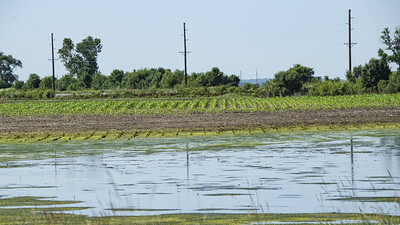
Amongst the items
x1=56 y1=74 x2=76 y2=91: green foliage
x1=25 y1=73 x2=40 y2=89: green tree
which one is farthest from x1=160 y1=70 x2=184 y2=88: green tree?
x1=25 y1=73 x2=40 y2=89: green tree

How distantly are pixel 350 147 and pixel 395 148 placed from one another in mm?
1608

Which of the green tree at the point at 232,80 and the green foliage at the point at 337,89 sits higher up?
the green tree at the point at 232,80

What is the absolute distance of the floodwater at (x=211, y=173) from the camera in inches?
537

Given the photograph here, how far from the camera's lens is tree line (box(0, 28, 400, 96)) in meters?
73.4

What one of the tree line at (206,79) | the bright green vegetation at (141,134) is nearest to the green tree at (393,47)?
the tree line at (206,79)

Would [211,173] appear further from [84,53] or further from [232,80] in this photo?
[84,53]

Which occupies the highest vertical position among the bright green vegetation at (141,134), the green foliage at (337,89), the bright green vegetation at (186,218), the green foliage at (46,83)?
the green foliage at (46,83)

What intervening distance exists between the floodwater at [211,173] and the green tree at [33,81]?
288 feet

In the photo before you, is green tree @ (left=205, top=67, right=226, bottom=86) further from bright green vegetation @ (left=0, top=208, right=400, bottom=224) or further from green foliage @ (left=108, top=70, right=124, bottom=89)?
bright green vegetation @ (left=0, top=208, right=400, bottom=224)

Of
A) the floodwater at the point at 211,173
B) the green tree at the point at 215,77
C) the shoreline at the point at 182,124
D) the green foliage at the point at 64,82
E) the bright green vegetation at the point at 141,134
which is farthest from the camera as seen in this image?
the green foliage at the point at 64,82

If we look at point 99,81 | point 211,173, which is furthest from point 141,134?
point 99,81

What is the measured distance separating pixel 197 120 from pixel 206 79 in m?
64.1

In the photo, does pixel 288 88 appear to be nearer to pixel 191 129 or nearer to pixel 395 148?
pixel 191 129

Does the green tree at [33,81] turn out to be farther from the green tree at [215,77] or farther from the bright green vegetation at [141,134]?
the bright green vegetation at [141,134]
